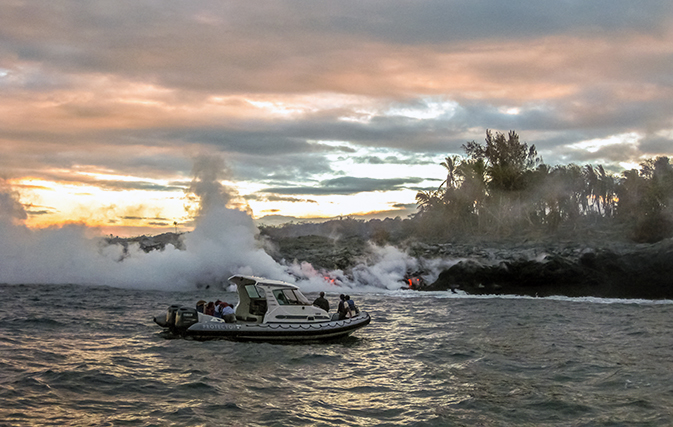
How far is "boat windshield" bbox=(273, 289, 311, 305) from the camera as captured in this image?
886 inches

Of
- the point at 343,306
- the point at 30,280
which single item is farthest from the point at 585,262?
the point at 30,280

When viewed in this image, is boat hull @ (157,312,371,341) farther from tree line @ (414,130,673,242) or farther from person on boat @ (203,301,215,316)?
tree line @ (414,130,673,242)

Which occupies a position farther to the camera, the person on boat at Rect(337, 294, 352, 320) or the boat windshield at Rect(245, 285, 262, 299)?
the person on boat at Rect(337, 294, 352, 320)

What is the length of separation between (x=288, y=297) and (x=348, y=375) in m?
6.73

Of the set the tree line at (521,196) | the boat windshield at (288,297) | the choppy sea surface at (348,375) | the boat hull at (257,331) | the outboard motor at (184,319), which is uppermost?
the tree line at (521,196)

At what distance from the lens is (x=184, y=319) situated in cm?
2206

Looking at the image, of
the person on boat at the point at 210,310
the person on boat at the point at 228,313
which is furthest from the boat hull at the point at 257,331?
the person on boat at the point at 210,310

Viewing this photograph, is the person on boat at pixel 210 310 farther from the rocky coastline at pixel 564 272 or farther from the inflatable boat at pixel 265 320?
the rocky coastline at pixel 564 272

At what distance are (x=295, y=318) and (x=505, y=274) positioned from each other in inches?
1267

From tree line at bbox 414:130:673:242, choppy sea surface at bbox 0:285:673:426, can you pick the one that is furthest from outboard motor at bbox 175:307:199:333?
tree line at bbox 414:130:673:242

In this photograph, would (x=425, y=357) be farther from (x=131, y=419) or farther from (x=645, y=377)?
(x=131, y=419)

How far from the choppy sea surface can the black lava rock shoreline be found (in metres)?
18.6

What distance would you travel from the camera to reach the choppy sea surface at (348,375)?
485 inches

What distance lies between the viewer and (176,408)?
12.6 m
